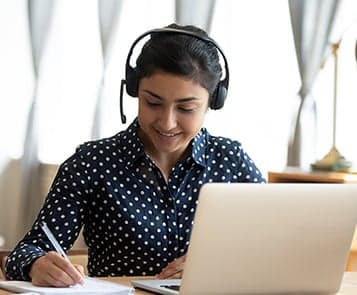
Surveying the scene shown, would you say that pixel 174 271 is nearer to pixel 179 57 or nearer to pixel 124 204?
pixel 124 204

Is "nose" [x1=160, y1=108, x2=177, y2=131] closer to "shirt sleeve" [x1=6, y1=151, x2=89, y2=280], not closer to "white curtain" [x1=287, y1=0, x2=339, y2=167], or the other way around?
"shirt sleeve" [x1=6, y1=151, x2=89, y2=280]

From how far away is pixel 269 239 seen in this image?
5.45ft

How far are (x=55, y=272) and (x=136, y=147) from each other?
0.54 metres

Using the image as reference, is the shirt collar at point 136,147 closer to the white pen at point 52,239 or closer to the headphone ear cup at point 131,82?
the headphone ear cup at point 131,82

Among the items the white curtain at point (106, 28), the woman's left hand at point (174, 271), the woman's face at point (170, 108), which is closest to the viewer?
the woman's left hand at point (174, 271)

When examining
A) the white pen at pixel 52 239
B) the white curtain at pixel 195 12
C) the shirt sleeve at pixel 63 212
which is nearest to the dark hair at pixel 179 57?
the shirt sleeve at pixel 63 212

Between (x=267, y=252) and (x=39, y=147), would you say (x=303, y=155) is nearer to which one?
(x=39, y=147)

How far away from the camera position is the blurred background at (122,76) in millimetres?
3686

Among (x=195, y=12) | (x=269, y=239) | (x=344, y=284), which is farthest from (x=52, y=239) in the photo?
(x=195, y=12)

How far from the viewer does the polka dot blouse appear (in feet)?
7.08

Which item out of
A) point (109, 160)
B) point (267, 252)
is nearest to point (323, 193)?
point (267, 252)

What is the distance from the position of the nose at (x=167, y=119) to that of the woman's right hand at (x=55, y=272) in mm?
417

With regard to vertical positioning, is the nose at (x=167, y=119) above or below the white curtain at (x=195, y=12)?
below

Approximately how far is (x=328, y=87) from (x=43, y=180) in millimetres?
1441
